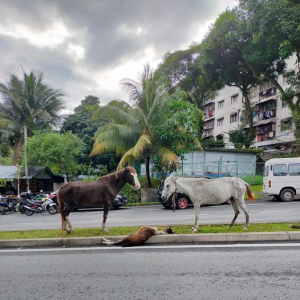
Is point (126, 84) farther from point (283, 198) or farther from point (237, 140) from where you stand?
point (237, 140)

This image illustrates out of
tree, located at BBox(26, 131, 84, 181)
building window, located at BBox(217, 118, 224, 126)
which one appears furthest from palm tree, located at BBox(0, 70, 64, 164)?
building window, located at BBox(217, 118, 224, 126)

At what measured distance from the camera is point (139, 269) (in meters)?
5.08

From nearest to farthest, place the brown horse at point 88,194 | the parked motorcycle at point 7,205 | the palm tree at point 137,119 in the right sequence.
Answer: the brown horse at point 88,194
the parked motorcycle at point 7,205
the palm tree at point 137,119

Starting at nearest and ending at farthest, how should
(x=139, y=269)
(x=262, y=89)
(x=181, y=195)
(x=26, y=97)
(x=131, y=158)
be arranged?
(x=139, y=269), (x=181, y=195), (x=131, y=158), (x=26, y=97), (x=262, y=89)

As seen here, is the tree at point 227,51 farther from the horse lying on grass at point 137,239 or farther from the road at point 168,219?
the horse lying on grass at point 137,239

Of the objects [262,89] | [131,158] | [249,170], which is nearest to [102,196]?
[131,158]

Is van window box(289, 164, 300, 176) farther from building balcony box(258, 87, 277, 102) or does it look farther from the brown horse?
building balcony box(258, 87, 277, 102)

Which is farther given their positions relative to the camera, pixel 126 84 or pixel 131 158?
pixel 126 84

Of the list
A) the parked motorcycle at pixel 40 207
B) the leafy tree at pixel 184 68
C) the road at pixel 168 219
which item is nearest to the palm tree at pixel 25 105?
the parked motorcycle at pixel 40 207

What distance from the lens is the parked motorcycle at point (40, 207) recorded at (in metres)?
17.7

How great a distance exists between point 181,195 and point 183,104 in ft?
24.1

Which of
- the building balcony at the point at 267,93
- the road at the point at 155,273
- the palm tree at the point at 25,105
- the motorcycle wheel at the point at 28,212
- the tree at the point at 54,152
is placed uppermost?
the building balcony at the point at 267,93

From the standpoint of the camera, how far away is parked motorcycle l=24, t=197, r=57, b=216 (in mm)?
17734

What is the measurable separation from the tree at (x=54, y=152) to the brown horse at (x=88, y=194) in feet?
58.3
